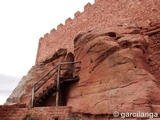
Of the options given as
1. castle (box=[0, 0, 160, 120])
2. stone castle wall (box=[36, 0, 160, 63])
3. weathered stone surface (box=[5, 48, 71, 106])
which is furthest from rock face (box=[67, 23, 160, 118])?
weathered stone surface (box=[5, 48, 71, 106])

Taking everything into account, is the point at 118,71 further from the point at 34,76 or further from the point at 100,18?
the point at 34,76

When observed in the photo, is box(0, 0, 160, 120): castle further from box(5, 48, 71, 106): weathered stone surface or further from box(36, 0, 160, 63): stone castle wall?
box(5, 48, 71, 106): weathered stone surface

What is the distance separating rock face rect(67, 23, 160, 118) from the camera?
5074mm

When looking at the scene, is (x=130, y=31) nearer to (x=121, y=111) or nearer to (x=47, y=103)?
(x=121, y=111)

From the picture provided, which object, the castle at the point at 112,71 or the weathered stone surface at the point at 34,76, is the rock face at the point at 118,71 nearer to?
the castle at the point at 112,71

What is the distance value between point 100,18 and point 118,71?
5251 millimetres

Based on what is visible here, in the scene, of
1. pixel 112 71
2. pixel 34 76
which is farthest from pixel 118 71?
pixel 34 76

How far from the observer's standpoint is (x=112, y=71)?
5973mm

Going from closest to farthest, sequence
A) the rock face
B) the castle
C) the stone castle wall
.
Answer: the rock face
the castle
the stone castle wall

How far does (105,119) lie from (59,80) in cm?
373

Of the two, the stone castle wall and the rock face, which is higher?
the stone castle wall

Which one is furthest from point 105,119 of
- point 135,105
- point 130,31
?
point 130,31

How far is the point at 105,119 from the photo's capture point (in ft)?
17.9

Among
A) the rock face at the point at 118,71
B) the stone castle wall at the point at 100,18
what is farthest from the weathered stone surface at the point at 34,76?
the rock face at the point at 118,71
